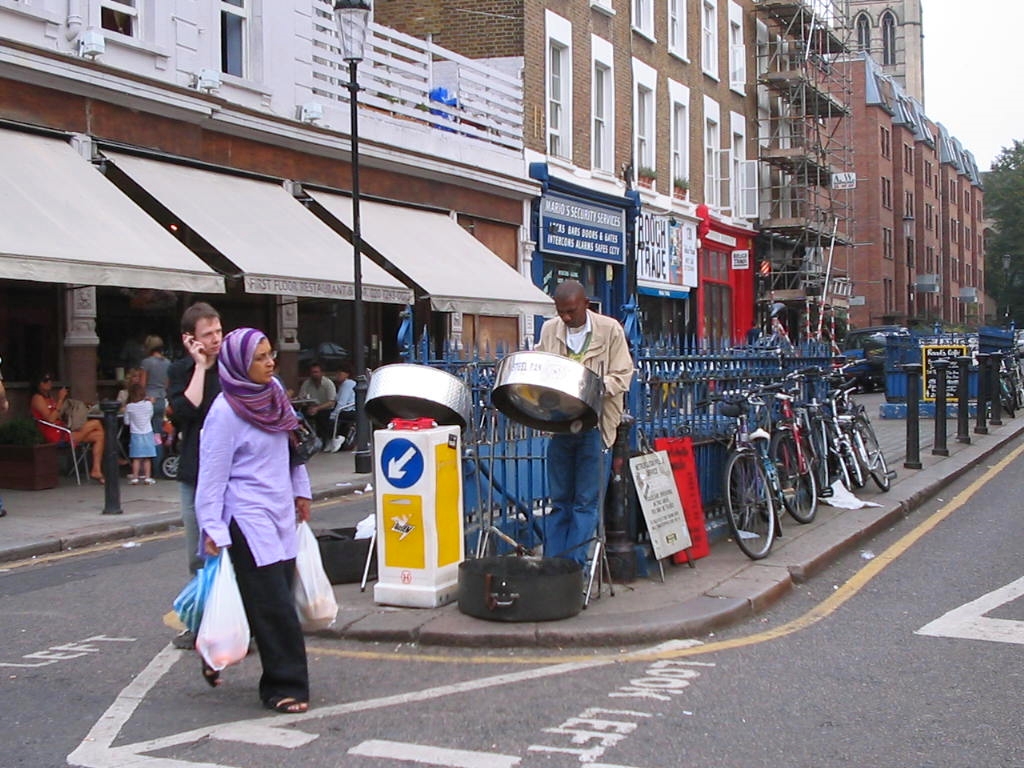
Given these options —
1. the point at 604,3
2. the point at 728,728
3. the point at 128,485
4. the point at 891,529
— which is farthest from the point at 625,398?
the point at 604,3

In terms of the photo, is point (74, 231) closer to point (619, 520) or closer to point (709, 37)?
point (619, 520)

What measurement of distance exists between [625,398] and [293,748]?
3.39 m

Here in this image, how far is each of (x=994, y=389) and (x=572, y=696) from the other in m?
17.9

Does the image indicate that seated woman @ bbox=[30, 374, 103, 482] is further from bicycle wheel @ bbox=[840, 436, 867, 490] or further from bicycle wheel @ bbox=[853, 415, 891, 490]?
bicycle wheel @ bbox=[853, 415, 891, 490]

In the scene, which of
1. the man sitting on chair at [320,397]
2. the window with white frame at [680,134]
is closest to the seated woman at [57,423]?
the man sitting on chair at [320,397]

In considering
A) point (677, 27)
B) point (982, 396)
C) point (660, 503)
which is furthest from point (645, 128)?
point (660, 503)

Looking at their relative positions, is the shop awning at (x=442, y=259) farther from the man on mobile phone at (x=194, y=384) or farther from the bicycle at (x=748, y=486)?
the man on mobile phone at (x=194, y=384)

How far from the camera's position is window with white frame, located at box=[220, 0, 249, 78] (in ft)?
55.5

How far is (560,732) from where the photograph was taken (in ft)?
15.8

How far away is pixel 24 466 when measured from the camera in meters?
13.2

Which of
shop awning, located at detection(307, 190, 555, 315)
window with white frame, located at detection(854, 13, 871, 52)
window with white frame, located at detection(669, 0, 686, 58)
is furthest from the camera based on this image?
window with white frame, located at detection(854, 13, 871, 52)

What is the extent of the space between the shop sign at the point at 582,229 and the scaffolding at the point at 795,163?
1068 centimetres

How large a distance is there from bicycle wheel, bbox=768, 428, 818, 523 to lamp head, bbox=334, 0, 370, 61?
8.29 metres

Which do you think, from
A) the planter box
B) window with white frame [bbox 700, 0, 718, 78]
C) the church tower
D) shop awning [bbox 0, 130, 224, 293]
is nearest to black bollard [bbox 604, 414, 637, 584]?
shop awning [bbox 0, 130, 224, 293]
